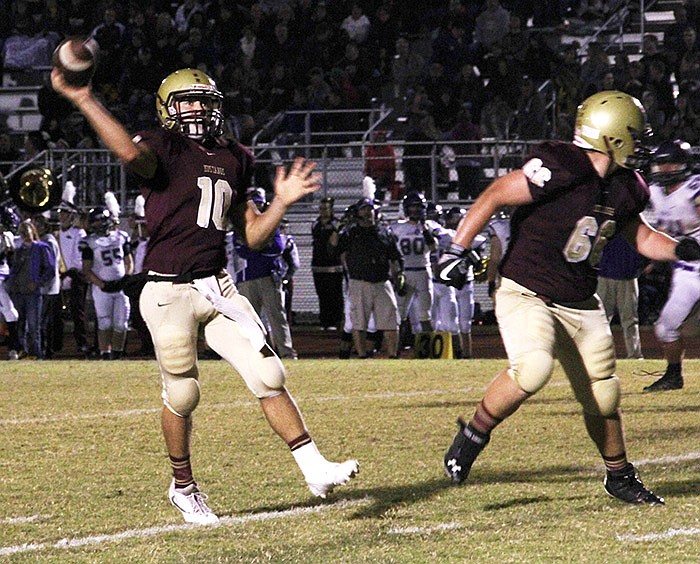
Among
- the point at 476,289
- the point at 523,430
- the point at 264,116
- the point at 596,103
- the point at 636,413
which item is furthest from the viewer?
the point at 264,116

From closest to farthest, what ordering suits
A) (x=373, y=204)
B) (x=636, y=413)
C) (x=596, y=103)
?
(x=596, y=103), (x=636, y=413), (x=373, y=204)

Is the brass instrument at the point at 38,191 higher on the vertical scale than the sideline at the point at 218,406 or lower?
higher

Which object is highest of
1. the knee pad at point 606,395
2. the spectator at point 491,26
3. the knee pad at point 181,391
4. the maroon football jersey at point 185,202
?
the spectator at point 491,26

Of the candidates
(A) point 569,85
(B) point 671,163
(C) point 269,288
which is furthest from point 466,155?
(B) point 671,163

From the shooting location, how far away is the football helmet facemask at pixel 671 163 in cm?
992

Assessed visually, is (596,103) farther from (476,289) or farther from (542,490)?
(476,289)

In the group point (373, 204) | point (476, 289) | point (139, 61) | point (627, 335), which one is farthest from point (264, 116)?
point (627, 335)

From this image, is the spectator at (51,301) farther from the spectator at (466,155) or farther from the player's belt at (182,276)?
the player's belt at (182,276)

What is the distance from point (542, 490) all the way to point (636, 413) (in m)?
3.14

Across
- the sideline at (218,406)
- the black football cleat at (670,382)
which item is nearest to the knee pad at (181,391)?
the sideline at (218,406)

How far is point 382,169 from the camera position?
18797mm

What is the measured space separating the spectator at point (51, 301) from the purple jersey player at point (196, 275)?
34.8 ft

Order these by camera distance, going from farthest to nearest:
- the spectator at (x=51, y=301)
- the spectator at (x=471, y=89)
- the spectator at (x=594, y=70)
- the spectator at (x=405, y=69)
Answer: the spectator at (x=405, y=69) → the spectator at (x=471, y=89) → the spectator at (x=594, y=70) → the spectator at (x=51, y=301)

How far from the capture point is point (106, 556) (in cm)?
474
